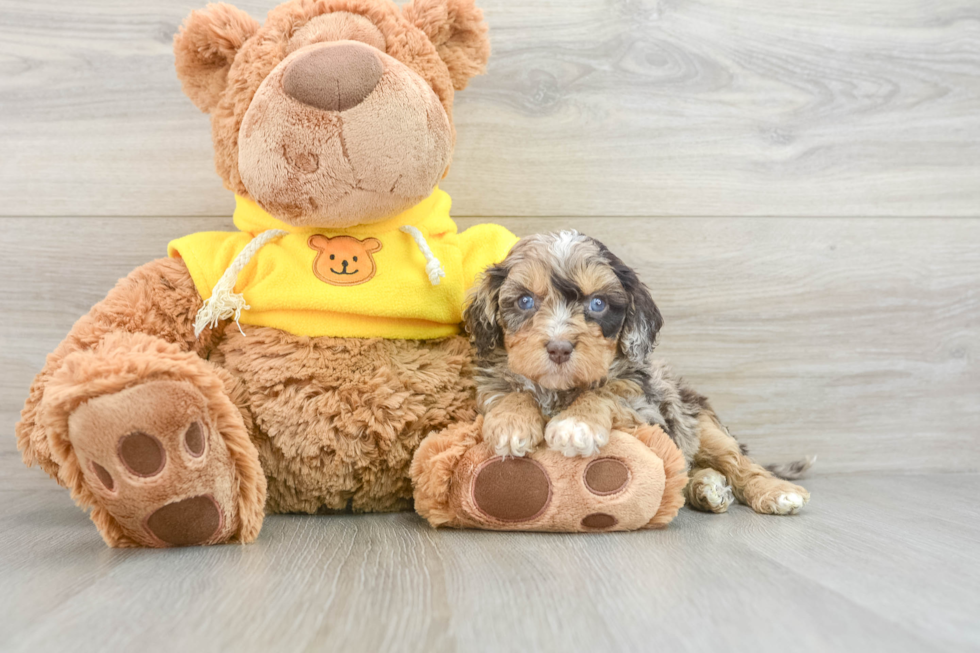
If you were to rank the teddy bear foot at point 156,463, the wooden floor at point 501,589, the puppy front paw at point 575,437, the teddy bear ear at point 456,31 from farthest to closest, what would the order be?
the teddy bear ear at point 456,31 → the puppy front paw at point 575,437 → the teddy bear foot at point 156,463 → the wooden floor at point 501,589

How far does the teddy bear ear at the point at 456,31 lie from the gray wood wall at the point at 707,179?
1.34 feet

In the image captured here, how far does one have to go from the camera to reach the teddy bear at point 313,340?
4.53ft

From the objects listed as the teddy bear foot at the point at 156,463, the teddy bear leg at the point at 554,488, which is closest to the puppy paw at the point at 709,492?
the teddy bear leg at the point at 554,488

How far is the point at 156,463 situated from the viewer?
134 centimetres

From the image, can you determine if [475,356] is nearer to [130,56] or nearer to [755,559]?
[755,559]

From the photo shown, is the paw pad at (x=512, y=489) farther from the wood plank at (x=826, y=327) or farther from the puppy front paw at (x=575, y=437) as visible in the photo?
the wood plank at (x=826, y=327)

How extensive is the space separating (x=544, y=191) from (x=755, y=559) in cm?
128

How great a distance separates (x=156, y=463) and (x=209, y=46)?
0.97m

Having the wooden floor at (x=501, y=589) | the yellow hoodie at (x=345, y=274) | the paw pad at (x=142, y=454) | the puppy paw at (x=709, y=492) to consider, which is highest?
the yellow hoodie at (x=345, y=274)

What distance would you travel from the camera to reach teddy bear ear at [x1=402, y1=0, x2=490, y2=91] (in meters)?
1.75

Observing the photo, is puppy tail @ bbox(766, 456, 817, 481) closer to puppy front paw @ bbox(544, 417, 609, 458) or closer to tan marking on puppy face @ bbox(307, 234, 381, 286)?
puppy front paw @ bbox(544, 417, 609, 458)

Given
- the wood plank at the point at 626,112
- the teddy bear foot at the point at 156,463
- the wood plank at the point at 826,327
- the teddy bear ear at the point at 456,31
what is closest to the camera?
the teddy bear foot at the point at 156,463

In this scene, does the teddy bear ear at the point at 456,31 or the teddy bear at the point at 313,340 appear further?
the teddy bear ear at the point at 456,31

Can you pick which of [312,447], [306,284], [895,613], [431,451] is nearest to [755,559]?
[895,613]
